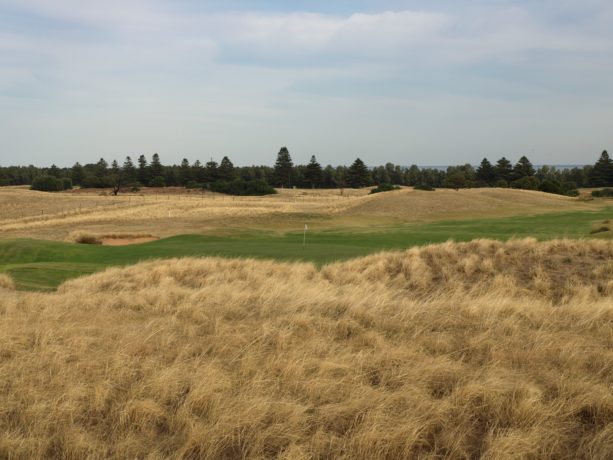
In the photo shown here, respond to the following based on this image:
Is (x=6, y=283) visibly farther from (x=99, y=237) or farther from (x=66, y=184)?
(x=66, y=184)

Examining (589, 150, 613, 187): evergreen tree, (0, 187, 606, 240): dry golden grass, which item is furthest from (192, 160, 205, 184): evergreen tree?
(589, 150, 613, 187): evergreen tree

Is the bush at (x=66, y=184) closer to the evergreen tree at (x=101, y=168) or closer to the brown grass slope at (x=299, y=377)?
the evergreen tree at (x=101, y=168)

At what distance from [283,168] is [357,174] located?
16.0m

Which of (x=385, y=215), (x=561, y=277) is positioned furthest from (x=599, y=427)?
(x=385, y=215)

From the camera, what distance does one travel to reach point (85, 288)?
11906mm

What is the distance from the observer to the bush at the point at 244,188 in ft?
302

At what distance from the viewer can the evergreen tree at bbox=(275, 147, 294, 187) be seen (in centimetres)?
11875

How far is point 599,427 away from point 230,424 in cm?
324

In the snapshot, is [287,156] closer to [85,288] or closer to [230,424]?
[85,288]

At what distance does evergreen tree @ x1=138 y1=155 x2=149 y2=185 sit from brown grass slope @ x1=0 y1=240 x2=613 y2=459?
115036 mm

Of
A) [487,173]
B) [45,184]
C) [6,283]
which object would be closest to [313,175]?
[487,173]

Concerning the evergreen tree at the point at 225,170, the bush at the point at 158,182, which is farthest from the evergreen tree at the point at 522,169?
the bush at the point at 158,182

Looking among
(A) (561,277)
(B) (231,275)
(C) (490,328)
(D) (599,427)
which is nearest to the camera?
(D) (599,427)

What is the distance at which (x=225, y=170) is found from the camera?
118188mm
